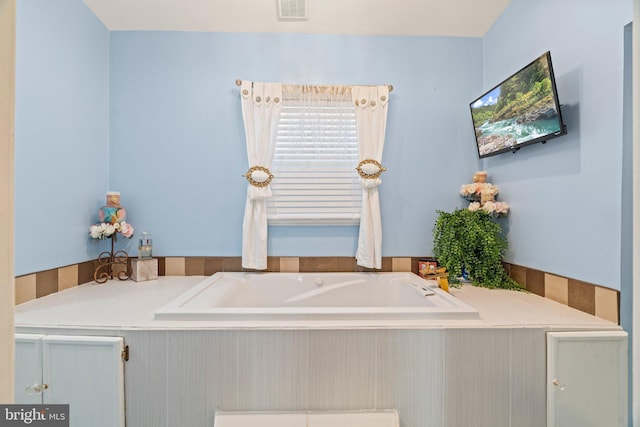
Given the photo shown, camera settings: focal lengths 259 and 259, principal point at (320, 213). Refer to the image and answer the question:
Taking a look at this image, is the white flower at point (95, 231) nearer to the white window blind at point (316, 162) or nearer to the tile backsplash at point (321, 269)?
the tile backsplash at point (321, 269)

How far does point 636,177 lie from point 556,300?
115 cm

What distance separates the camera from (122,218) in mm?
1724

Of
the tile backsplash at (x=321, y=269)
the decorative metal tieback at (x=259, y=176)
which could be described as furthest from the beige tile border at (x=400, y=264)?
the decorative metal tieback at (x=259, y=176)

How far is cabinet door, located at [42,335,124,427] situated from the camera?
38.8 inches

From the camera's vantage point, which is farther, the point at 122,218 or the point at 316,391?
the point at 122,218

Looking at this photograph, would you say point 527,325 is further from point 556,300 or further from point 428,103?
point 428,103

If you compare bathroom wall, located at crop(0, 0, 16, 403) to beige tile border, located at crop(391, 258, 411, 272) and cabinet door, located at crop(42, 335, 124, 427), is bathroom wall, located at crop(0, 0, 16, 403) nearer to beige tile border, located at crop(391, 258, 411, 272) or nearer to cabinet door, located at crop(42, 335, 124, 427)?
cabinet door, located at crop(42, 335, 124, 427)

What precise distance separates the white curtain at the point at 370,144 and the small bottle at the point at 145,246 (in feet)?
4.63

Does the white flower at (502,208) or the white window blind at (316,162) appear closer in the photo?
the white flower at (502,208)

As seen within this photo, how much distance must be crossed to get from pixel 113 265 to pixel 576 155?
2731 mm

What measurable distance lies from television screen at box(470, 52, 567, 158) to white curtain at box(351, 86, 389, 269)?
24.0 inches

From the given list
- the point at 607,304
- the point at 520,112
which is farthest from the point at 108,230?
the point at 607,304

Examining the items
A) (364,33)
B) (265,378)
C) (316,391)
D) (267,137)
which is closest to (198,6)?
(267,137)

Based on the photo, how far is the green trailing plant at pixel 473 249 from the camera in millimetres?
1533
